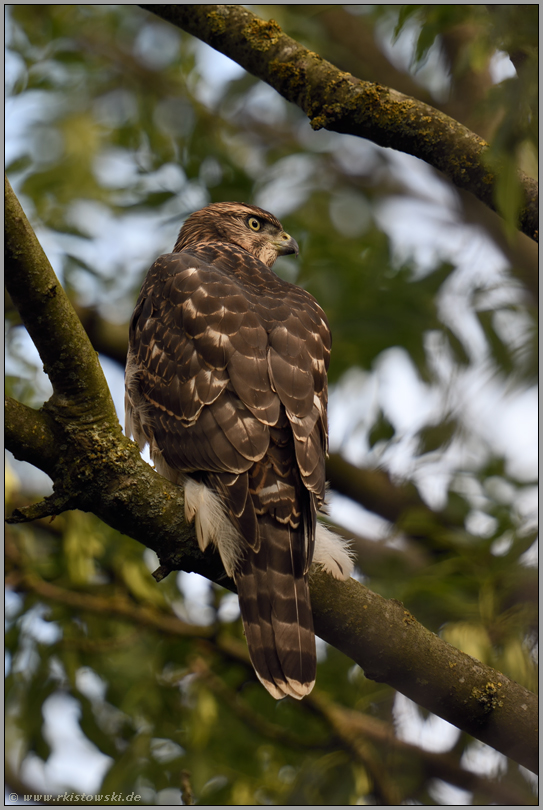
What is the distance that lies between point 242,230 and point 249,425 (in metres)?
2.60

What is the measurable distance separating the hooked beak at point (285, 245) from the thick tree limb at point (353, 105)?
1873 mm

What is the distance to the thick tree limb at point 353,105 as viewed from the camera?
138 inches

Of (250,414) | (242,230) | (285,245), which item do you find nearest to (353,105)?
(250,414)

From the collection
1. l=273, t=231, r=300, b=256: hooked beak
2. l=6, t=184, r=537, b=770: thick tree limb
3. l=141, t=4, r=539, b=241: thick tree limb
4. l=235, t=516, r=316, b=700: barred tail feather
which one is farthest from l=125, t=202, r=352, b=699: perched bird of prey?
l=273, t=231, r=300, b=256: hooked beak

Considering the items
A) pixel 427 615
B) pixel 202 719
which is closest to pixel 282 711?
pixel 202 719

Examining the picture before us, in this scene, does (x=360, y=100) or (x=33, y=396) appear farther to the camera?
(x=33, y=396)

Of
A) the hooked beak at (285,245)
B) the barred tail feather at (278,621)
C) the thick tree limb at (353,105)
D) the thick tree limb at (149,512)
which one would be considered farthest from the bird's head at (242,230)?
the barred tail feather at (278,621)

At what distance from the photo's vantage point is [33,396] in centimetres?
528

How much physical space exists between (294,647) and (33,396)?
287 cm

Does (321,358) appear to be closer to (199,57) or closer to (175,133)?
(175,133)

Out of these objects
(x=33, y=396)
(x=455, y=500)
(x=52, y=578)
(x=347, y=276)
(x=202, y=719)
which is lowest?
(x=52, y=578)

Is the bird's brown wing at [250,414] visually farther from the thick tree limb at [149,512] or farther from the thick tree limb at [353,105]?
the thick tree limb at [353,105]

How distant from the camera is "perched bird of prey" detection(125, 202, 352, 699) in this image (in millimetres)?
3168

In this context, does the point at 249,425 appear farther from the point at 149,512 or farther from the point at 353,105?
the point at 353,105
